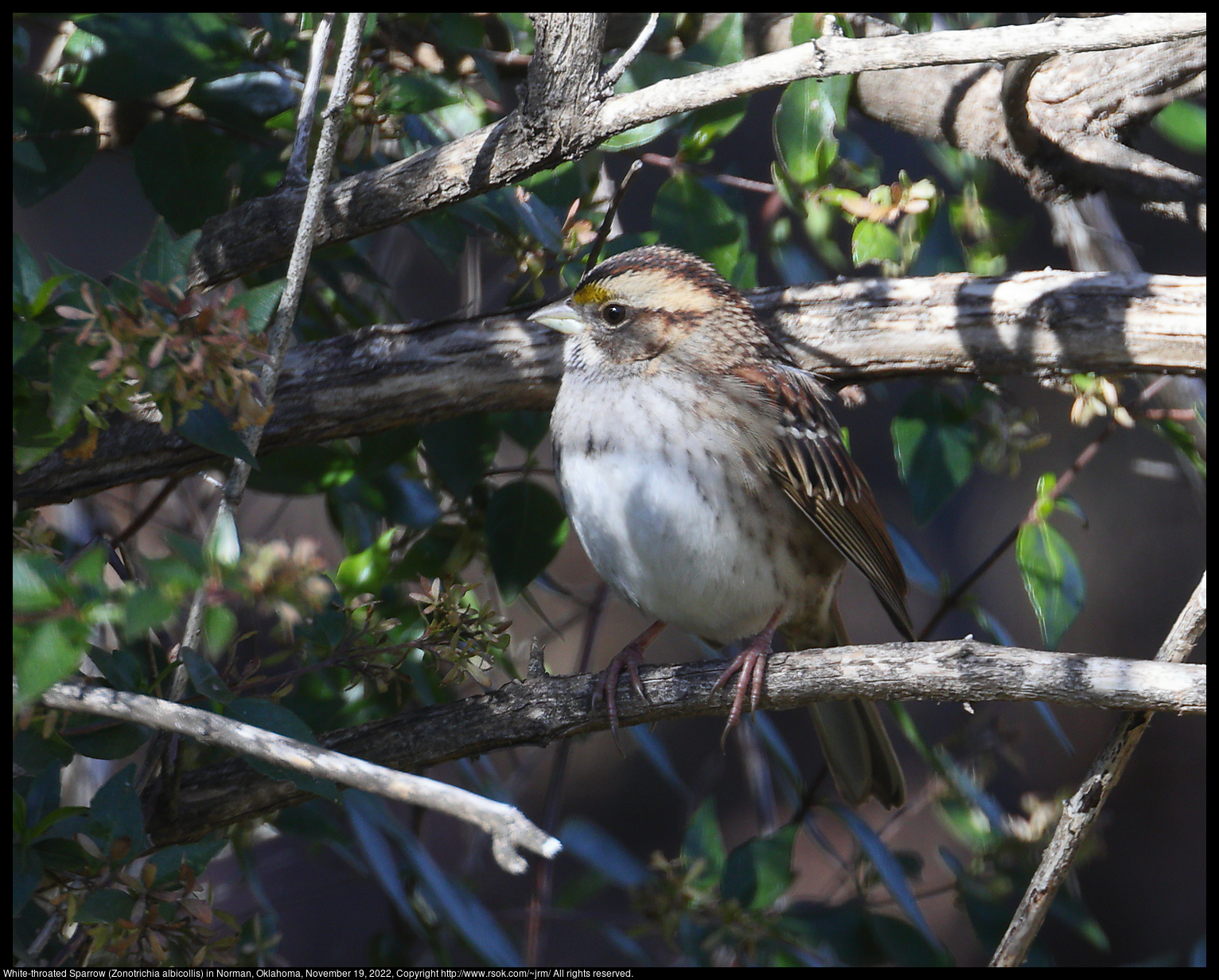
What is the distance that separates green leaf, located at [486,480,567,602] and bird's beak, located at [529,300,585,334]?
0.38 metres

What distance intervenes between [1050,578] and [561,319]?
1.21 metres

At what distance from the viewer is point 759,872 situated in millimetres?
2387

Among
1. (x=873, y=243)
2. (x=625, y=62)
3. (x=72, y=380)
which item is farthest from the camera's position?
(x=873, y=243)

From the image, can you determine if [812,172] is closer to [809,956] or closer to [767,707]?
[767,707]

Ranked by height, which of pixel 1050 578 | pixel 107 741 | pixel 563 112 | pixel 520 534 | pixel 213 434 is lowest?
pixel 1050 578

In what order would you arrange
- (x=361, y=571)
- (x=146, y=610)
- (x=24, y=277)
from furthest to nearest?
(x=361, y=571) < (x=24, y=277) < (x=146, y=610)

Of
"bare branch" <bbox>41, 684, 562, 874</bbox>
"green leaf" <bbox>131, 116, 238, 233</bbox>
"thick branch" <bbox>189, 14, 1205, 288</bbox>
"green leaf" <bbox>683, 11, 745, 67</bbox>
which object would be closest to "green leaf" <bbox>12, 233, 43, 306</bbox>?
"bare branch" <bbox>41, 684, 562, 874</bbox>

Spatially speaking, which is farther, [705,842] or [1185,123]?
[1185,123]

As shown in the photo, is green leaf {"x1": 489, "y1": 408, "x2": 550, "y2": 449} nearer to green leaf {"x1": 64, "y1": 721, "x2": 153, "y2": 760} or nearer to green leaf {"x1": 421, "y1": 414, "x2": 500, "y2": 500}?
green leaf {"x1": 421, "y1": 414, "x2": 500, "y2": 500}

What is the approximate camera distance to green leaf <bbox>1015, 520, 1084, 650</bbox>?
224cm

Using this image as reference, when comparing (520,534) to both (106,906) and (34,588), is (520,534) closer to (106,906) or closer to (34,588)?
(106,906)

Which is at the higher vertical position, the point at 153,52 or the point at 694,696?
the point at 153,52

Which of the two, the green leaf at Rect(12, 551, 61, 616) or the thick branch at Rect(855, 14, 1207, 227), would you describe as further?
the thick branch at Rect(855, 14, 1207, 227)

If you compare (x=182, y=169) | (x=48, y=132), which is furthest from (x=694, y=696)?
(x=48, y=132)
